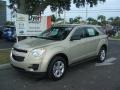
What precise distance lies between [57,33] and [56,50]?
127 cm

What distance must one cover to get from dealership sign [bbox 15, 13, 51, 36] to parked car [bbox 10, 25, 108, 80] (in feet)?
11.0

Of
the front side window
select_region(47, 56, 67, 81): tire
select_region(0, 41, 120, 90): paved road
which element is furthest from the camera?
the front side window

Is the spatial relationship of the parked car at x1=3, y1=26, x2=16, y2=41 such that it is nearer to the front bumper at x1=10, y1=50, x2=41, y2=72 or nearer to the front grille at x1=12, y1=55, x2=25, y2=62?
the front grille at x1=12, y1=55, x2=25, y2=62

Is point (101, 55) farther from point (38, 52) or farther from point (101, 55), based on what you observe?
point (38, 52)

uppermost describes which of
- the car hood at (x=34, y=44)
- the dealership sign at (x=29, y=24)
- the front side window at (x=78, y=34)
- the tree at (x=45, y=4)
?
the tree at (x=45, y=4)

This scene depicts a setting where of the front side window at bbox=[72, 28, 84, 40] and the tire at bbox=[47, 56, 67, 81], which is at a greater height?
the front side window at bbox=[72, 28, 84, 40]

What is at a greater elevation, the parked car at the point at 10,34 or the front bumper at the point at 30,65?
the parked car at the point at 10,34

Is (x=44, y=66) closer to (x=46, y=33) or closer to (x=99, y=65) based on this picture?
(x=46, y=33)

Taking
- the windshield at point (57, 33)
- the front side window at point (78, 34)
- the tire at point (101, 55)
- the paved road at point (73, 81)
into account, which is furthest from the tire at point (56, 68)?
the tire at point (101, 55)

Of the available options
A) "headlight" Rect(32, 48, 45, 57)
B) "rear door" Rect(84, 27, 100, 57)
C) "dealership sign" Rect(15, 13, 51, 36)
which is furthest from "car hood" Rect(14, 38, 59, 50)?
"dealership sign" Rect(15, 13, 51, 36)

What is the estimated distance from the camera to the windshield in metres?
7.92

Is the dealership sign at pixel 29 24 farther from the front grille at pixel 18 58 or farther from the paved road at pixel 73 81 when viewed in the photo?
the front grille at pixel 18 58

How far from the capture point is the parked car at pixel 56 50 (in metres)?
6.85

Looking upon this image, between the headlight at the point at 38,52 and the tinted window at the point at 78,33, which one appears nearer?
the headlight at the point at 38,52
